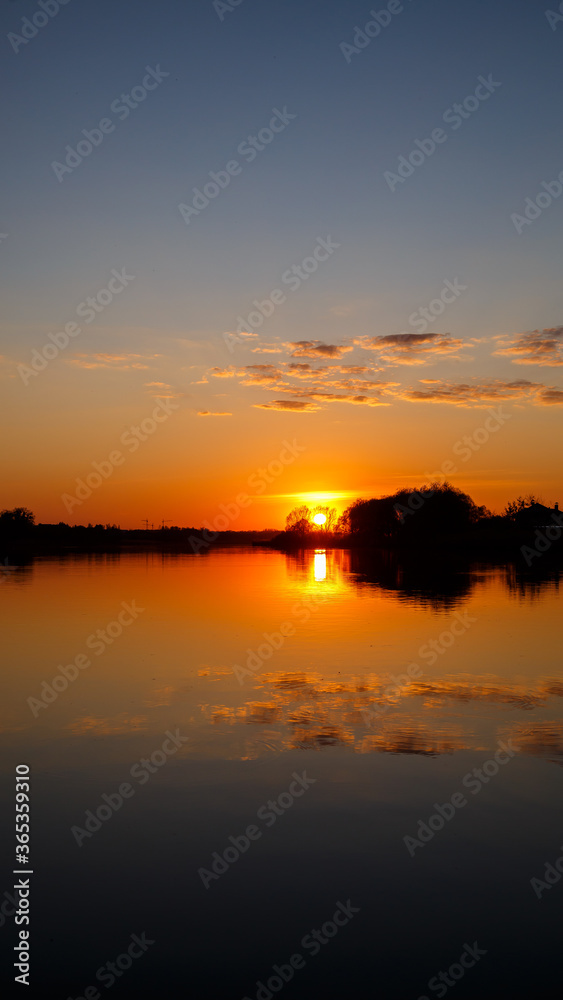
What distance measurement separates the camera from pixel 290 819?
8.23 metres

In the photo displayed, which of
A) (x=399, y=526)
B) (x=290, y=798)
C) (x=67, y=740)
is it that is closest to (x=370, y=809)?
(x=290, y=798)

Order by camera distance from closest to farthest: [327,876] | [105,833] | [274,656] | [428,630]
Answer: [327,876], [105,833], [274,656], [428,630]

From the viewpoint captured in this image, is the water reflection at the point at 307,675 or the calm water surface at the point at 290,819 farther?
the water reflection at the point at 307,675

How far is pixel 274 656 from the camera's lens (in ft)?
60.2

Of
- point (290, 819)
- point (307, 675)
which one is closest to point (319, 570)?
point (307, 675)

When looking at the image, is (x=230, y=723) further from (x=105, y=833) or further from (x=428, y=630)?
(x=428, y=630)

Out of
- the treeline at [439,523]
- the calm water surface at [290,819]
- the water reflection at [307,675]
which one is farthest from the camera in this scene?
the treeline at [439,523]

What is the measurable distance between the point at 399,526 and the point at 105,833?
476 feet

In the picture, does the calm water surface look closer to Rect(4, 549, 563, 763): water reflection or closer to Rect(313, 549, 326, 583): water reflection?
Rect(4, 549, 563, 763): water reflection

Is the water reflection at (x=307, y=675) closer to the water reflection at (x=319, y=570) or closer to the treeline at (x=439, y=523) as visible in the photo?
the water reflection at (x=319, y=570)

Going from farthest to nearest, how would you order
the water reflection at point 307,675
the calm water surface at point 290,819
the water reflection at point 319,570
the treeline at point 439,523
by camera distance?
the treeline at point 439,523 < the water reflection at point 319,570 < the water reflection at point 307,675 < the calm water surface at point 290,819

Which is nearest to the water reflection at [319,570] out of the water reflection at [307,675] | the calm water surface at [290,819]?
the water reflection at [307,675]

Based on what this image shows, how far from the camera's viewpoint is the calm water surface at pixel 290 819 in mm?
5742

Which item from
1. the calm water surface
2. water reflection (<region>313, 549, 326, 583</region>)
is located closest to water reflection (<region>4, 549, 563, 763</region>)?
the calm water surface
